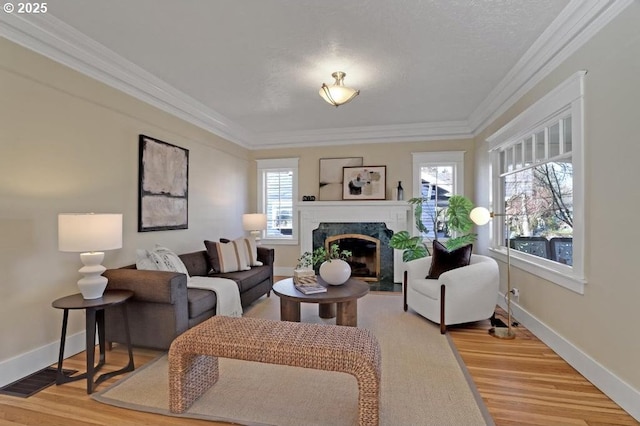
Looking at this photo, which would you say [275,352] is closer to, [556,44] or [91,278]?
[91,278]

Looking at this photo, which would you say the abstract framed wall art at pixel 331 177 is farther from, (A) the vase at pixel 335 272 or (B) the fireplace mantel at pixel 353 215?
(A) the vase at pixel 335 272

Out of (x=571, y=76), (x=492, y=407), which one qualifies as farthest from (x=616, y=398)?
(x=571, y=76)

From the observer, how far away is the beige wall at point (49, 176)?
243 centimetres

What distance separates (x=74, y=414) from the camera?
6.62 feet

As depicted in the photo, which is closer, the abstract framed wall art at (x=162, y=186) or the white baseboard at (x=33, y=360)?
the white baseboard at (x=33, y=360)

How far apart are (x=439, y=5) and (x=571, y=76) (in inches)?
49.4

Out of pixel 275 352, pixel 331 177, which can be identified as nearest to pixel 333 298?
pixel 275 352

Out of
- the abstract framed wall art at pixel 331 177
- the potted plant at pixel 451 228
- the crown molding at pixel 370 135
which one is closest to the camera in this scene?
the potted plant at pixel 451 228

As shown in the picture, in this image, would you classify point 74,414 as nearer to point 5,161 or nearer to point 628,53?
point 5,161

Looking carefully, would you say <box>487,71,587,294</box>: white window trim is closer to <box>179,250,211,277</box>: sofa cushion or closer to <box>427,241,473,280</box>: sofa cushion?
<box>427,241,473,280</box>: sofa cushion

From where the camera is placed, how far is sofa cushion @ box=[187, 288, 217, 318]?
2961mm

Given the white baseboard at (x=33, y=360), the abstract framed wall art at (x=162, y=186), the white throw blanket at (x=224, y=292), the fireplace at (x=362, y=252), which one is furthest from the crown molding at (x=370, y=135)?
the white baseboard at (x=33, y=360)

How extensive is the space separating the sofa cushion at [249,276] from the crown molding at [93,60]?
86.5 inches

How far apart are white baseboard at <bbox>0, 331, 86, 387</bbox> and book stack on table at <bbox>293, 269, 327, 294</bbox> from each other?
2036mm
